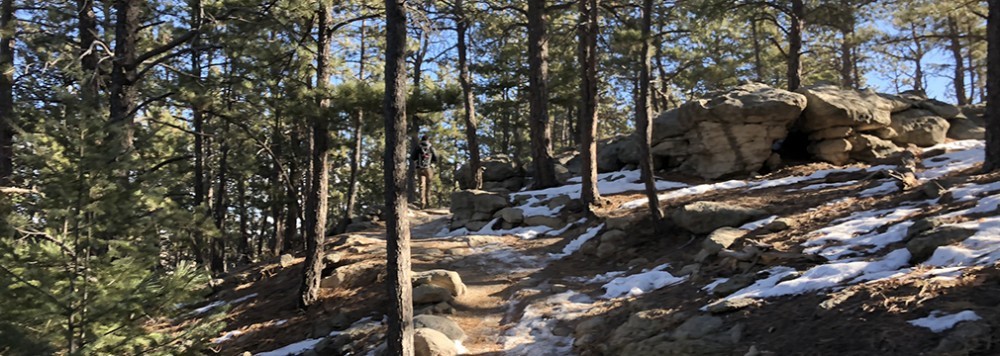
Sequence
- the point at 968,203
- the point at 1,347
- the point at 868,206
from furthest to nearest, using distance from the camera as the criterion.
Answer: the point at 868,206, the point at 968,203, the point at 1,347

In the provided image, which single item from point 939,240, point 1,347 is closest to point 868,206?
point 939,240

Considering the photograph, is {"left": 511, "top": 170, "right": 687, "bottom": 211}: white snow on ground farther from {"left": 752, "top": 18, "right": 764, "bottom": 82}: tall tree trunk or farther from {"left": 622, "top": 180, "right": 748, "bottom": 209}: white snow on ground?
{"left": 752, "top": 18, "right": 764, "bottom": 82}: tall tree trunk

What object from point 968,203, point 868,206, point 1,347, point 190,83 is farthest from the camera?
point 190,83

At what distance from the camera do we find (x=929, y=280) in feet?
15.8

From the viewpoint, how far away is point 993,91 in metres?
9.22

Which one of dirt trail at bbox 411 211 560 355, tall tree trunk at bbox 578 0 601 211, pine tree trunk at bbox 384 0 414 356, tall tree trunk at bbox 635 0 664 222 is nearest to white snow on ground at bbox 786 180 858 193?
tall tree trunk at bbox 635 0 664 222

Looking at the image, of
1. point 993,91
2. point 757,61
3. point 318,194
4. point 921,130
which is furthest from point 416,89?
point 757,61

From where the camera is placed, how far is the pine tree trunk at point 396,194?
249 inches

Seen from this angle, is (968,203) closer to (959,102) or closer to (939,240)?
(939,240)

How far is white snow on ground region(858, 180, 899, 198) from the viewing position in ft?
29.3

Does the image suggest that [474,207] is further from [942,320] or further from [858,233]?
[942,320]

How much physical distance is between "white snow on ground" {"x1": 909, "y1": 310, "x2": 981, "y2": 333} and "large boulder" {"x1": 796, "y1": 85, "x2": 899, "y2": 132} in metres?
11.1

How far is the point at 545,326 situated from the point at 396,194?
2.60m

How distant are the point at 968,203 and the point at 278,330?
10016 millimetres
